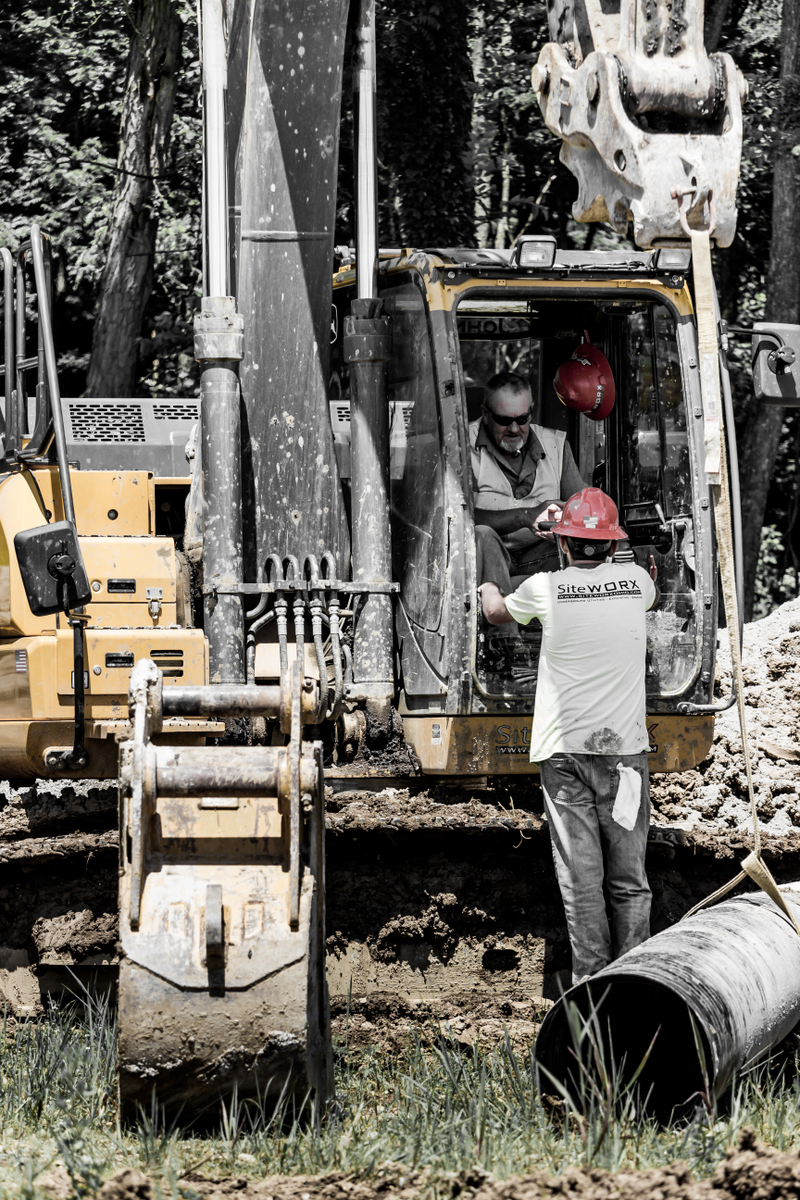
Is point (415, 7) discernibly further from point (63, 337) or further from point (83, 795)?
point (83, 795)

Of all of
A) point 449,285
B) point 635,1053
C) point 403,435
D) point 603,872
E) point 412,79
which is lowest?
point 635,1053

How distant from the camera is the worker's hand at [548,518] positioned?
6.23 m

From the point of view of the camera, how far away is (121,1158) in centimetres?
420

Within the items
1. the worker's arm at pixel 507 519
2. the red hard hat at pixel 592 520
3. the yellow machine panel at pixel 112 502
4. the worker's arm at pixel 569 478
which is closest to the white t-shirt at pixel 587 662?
the red hard hat at pixel 592 520

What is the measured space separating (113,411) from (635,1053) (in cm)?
429

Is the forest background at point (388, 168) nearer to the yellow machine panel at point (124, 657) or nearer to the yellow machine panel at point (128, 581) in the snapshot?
the yellow machine panel at point (128, 581)

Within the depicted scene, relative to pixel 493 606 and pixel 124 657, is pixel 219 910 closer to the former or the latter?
pixel 124 657

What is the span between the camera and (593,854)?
227 inches

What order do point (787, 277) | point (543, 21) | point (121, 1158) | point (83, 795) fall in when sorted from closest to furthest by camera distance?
point (121, 1158) < point (83, 795) < point (787, 277) < point (543, 21)

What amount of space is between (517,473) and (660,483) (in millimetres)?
655

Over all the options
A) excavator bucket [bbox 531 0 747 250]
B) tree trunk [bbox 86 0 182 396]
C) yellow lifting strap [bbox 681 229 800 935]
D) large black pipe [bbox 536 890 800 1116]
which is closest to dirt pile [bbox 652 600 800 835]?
large black pipe [bbox 536 890 800 1116]

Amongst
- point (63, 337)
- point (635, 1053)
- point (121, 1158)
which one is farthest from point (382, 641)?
point (63, 337)

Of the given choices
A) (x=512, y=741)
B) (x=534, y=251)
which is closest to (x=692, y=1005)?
(x=512, y=741)

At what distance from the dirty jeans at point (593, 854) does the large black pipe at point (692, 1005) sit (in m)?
0.41
